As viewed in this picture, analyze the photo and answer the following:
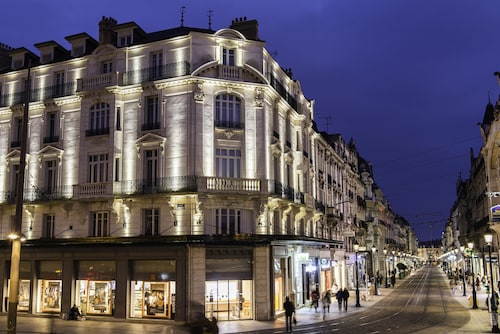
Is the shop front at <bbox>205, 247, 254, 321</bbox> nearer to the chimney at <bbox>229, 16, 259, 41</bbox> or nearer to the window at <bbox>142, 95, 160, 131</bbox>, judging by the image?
the window at <bbox>142, 95, 160, 131</bbox>

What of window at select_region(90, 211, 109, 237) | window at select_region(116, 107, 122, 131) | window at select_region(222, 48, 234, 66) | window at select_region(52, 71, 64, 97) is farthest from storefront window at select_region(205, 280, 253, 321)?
window at select_region(52, 71, 64, 97)

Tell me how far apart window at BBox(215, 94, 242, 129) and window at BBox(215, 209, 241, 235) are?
17.5ft

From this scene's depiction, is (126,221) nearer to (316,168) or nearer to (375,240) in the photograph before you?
(316,168)

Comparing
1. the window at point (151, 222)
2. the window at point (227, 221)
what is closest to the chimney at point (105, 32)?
the window at point (151, 222)

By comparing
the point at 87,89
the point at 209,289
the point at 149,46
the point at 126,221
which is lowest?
the point at 209,289

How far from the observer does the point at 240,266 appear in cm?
3050

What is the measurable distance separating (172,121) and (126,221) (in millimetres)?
6819

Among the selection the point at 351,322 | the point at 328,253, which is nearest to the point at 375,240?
the point at 328,253

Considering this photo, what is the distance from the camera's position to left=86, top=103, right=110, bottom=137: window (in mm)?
33094

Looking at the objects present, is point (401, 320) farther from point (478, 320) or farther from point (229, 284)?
point (229, 284)

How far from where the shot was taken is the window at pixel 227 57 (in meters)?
32.4

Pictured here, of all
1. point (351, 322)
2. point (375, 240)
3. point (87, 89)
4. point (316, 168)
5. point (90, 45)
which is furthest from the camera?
point (375, 240)

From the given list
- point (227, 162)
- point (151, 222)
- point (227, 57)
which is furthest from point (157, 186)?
point (227, 57)

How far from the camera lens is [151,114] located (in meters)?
32.4
